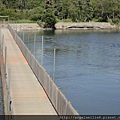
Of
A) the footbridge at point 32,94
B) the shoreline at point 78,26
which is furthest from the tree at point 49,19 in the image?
Answer: the footbridge at point 32,94

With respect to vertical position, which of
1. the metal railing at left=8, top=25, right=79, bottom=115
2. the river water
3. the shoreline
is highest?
the metal railing at left=8, top=25, right=79, bottom=115

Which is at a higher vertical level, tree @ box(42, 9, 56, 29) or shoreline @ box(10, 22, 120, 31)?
tree @ box(42, 9, 56, 29)

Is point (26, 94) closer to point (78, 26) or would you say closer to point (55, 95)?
point (55, 95)

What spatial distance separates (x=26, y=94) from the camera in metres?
30.2

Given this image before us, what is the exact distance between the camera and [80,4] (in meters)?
162

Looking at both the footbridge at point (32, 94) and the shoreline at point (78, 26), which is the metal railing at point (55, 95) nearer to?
the footbridge at point (32, 94)

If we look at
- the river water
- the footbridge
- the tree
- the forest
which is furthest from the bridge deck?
the forest

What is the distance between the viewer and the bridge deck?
26.0 m

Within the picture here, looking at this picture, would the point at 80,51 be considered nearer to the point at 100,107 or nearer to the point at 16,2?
the point at 100,107

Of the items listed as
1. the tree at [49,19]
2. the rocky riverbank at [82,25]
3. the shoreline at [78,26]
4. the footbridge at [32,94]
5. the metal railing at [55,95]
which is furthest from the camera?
the rocky riverbank at [82,25]

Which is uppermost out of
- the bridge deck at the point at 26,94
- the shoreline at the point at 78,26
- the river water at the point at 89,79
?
the bridge deck at the point at 26,94

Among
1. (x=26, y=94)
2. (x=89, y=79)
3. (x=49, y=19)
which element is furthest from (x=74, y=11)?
(x=26, y=94)

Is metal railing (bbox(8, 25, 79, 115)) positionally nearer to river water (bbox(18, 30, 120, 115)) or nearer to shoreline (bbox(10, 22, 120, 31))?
river water (bbox(18, 30, 120, 115))

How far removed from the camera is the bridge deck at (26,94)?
1022 inches
